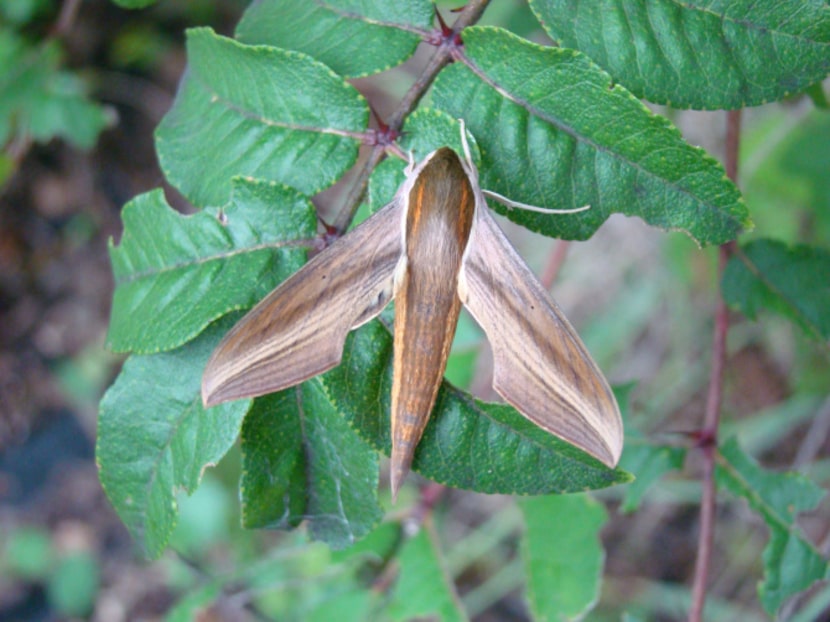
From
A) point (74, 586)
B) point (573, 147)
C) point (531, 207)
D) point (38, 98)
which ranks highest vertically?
point (573, 147)

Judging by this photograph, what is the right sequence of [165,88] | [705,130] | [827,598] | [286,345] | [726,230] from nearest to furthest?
[726,230] → [286,345] → [827,598] → [705,130] → [165,88]

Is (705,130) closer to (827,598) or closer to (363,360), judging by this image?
(827,598)

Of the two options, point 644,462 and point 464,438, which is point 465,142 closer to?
point 464,438

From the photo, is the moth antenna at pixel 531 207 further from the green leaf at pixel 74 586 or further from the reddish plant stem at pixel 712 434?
the green leaf at pixel 74 586

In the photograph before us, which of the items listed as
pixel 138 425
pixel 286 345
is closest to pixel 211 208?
pixel 286 345

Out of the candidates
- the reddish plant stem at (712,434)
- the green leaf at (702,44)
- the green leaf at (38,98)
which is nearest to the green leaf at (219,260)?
the green leaf at (702,44)

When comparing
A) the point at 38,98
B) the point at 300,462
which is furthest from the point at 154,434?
the point at 38,98

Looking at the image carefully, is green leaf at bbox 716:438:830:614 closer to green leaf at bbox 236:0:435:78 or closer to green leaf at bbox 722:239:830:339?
green leaf at bbox 722:239:830:339
